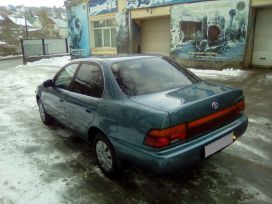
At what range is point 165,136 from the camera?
279cm

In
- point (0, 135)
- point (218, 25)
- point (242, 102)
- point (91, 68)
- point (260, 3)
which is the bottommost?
point (0, 135)

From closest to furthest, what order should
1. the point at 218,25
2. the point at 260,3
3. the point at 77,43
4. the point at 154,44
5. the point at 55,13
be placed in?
1. the point at 260,3
2. the point at 218,25
3. the point at 154,44
4. the point at 77,43
5. the point at 55,13

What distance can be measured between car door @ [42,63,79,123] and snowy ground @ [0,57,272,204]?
54 cm

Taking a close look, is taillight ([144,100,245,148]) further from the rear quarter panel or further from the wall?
the wall

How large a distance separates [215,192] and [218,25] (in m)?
10.6

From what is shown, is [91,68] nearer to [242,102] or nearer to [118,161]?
[118,161]

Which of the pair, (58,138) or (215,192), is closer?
(215,192)

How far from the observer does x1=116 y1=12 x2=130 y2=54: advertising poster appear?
55.7ft

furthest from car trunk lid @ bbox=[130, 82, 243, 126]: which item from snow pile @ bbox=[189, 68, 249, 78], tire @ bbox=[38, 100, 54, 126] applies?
snow pile @ bbox=[189, 68, 249, 78]

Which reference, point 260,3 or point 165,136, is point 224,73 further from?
point 165,136

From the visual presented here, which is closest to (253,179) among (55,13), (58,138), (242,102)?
(242,102)

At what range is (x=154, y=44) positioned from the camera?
16.5 meters

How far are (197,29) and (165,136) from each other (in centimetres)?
1141

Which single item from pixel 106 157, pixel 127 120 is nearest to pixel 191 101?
pixel 127 120
